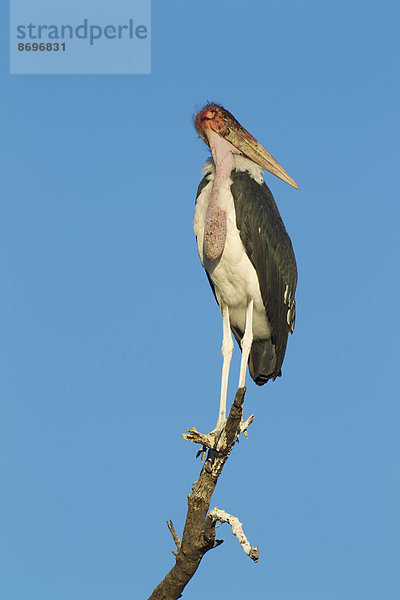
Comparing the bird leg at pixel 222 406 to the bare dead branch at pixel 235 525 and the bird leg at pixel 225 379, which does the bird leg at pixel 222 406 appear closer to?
the bird leg at pixel 225 379

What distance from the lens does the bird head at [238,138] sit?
985cm

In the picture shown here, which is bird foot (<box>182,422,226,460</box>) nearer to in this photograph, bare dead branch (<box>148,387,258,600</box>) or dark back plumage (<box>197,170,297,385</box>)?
bare dead branch (<box>148,387,258,600</box>)

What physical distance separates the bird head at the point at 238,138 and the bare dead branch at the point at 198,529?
279 cm

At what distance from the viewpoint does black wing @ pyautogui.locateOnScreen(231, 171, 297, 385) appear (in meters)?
9.12

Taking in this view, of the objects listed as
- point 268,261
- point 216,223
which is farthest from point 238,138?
point 268,261

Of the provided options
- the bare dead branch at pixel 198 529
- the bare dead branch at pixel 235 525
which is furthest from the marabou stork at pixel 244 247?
the bare dead branch at pixel 235 525

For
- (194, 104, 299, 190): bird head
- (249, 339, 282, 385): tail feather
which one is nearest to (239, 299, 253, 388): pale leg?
(249, 339, 282, 385): tail feather

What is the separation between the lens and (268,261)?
931 centimetres

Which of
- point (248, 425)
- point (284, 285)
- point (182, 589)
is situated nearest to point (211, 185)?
point (284, 285)

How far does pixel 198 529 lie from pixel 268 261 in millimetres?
2714

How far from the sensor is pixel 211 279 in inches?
374

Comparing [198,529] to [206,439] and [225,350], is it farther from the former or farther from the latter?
[225,350]

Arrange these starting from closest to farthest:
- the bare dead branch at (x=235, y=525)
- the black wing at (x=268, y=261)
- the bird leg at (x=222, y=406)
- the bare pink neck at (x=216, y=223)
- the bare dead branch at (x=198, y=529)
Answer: the bare dead branch at (x=235, y=525), the bare dead branch at (x=198, y=529), the bird leg at (x=222, y=406), the bare pink neck at (x=216, y=223), the black wing at (x=268, y=261)

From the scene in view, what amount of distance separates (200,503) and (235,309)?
2.23 m
